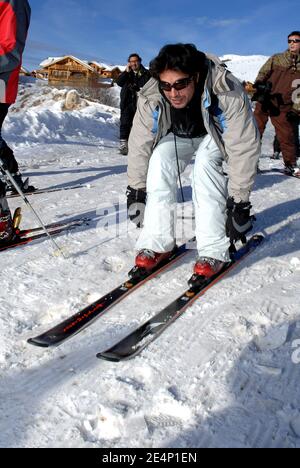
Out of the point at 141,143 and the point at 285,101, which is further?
the point at 285,101

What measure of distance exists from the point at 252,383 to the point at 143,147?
1.94 meters

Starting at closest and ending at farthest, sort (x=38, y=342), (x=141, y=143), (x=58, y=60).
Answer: (x=38, y=342), (x=141, y=143), (x=58, y=60)

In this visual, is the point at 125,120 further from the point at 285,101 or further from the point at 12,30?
the point at 12,30

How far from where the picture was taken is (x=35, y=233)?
4070mm

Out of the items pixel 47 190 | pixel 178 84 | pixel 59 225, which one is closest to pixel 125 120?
pixel 47 190

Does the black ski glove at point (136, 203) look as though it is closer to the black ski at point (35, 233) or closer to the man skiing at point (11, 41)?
the black ski at point (35, 233)

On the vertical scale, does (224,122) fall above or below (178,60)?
below

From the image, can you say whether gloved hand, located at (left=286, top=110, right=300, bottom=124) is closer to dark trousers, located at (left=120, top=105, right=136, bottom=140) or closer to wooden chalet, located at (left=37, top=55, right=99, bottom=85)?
dark trousers, located at (left=120, top=105, right=136, bottom=140)

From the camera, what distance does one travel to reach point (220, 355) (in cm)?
221

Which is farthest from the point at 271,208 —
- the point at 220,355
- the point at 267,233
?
the point at 220,355

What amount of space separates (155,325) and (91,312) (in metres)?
0.44

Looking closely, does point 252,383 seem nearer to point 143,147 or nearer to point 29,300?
point 29,300

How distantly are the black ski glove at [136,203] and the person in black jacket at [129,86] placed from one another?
18.9 feet

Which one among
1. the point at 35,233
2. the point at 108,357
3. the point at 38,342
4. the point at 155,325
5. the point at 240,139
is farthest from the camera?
the point at 35,233
